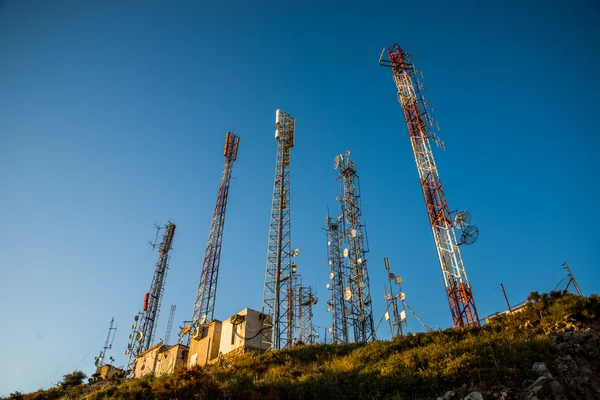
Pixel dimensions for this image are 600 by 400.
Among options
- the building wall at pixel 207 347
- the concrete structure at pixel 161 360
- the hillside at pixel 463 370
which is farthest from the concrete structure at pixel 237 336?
the hillside at pixel 463 370

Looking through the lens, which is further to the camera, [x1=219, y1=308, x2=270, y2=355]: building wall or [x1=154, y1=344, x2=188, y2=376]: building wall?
[x1=154, y1=344, x2=188, y2=376]: building wall

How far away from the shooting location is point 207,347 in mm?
27922

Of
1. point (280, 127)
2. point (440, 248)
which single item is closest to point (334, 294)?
point (440, 248)

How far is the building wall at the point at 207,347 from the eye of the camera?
27.3 metres

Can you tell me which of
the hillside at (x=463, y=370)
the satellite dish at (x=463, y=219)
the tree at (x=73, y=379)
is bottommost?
the hillside at (x=463, y=370)

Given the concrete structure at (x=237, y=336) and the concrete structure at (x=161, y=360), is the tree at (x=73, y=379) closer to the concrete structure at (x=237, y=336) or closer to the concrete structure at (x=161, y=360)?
the concrete structure at (x=161, y=360)

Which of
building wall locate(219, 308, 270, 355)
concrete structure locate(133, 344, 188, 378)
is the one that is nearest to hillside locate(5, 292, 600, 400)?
building wall locate(219, 308, 270, 355)

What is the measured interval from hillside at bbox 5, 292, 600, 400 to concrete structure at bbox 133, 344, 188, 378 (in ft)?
36.9

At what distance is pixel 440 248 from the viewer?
1054 inches

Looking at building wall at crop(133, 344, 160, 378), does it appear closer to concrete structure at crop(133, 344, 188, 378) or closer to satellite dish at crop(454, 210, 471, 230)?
concrete structure at crop(133, 344, 188, 378)

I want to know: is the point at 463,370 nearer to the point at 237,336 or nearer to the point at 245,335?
the point at 245,335

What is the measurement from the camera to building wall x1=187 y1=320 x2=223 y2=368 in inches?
1077

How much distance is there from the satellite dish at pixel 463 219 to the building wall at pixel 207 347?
18028 millimetres

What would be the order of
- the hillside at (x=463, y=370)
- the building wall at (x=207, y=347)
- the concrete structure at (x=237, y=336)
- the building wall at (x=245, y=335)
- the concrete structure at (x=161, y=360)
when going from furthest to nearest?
1. the concrete structure at (x=161, y=360)
2. the building wall at (x=207, y=347)
3. the concrete structure at (x=237, y=336)
4. the building wall at (x=245, y=335)
5. the hillside at (x=463, y=370)
